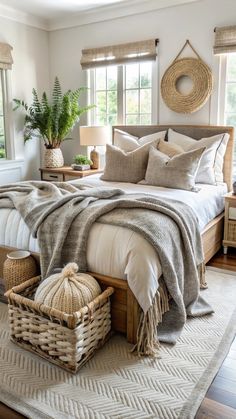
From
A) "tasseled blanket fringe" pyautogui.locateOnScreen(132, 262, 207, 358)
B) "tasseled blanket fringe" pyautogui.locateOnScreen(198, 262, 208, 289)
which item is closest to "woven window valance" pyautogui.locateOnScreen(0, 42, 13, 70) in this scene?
"tasseled blanket fringe" pyautogui.locateOnScreen(198, 262, 208, 289)

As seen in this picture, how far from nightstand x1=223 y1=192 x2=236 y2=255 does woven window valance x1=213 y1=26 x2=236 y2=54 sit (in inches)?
59.8

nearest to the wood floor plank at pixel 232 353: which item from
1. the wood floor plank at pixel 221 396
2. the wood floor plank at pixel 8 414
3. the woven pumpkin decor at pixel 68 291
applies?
the wood floor plank at pixel 221 396

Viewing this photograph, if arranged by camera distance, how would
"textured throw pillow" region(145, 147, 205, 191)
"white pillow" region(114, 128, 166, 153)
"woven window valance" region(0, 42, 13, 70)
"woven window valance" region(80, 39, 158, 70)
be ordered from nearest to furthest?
"textured throw pillow" region(145, 147, 205, 191)
"white pillow" region(114, 128, 166, 153)
"woven window valance" region(80, 39, 158, 70)
"woven window valance" region(0, 42, 13, 70)

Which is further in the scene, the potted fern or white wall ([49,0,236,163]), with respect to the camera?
the potted fern

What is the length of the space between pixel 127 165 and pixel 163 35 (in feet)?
5.47

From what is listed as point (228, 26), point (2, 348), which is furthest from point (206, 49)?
point (2, 348)

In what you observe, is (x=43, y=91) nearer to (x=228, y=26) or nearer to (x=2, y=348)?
(x=228, y=26)

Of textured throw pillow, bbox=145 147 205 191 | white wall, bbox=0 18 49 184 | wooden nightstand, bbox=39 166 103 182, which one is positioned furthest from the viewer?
white wall, bbox=0 18 49 184

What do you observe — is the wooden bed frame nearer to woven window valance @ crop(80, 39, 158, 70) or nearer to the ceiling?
woven window valance @ crop(80, 39, 158, 70)

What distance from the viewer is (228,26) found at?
12.0ft

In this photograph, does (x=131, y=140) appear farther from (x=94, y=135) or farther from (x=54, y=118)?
(x=54, y=118)

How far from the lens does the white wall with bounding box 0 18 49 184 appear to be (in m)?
4.64

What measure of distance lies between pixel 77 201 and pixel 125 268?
0.63 m

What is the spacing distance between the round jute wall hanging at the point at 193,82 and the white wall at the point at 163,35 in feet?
0.27
